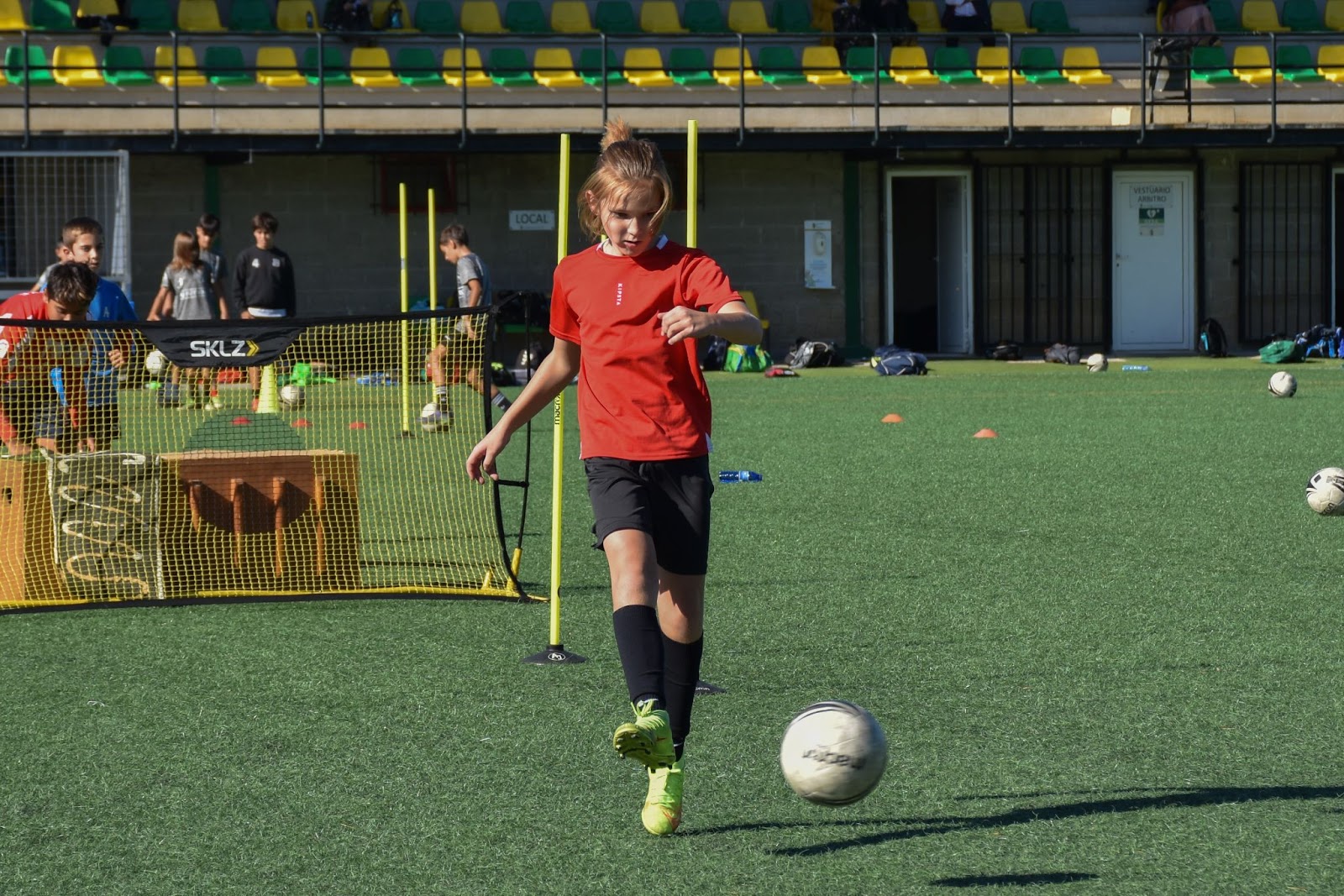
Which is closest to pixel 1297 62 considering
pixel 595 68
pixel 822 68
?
pixel 822 68

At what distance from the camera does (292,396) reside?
12938mm

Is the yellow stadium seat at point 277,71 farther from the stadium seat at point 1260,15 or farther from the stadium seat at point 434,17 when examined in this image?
the stadium seat at point 1260,15

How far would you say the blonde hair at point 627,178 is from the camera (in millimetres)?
4410

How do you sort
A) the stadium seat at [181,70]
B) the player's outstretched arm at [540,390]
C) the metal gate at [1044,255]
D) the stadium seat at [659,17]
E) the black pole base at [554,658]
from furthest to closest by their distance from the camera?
1. the stadium seat at [659,17]
2. the metal gate at [1044,255]
3. the stadium seat at [181,70]
4. the black pole base at [554,658]
5. the player's outstretched arm at [540,390]

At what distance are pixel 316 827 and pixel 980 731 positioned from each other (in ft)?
6.84

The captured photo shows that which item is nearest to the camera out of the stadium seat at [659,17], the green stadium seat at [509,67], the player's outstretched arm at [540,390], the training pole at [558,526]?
the player's outstretched arm at [540,390]

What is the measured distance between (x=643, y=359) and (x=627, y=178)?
1.51 feet

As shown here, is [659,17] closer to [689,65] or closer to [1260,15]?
[689,65]

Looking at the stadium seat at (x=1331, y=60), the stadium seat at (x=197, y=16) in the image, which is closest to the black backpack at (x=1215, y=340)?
the stadium seat at (x=1331, y=60)

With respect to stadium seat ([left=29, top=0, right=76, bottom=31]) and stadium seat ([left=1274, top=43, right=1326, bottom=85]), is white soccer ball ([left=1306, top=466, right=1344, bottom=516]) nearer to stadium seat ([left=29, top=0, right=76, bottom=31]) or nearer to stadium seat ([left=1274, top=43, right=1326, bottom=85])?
stadium seat ([left=1274, top=43, right=1326, bottom=85])

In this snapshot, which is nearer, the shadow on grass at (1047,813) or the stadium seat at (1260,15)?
the shadow on grass at (1047,813)

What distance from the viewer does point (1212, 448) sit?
13.6 m

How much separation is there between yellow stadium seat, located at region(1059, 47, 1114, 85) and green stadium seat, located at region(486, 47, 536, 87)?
8.70 meters

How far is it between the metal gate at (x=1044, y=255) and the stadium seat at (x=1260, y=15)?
556 cm
